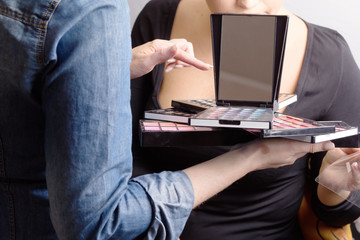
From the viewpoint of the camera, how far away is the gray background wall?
3.51 feet

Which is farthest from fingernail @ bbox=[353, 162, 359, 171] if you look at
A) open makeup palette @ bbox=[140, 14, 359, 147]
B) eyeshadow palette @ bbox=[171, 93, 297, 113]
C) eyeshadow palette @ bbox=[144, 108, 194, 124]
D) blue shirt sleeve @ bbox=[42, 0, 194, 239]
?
blue shirt sleeve @ bbox=[42, 0, 194, 239]

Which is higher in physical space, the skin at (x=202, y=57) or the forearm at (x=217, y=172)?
the skin at (x=202, y=57)

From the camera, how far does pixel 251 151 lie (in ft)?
2.11

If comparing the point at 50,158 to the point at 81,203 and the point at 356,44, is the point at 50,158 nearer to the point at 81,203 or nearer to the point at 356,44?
the point at 81,203

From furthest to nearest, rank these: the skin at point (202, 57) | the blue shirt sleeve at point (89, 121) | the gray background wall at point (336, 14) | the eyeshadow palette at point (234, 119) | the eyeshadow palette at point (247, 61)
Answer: the gray background wall at point (336, 14), the skin at point (202, 57), the eyeshadow palette at point (247, 61), the eyeshadow palette at point (234, 119), the blue shirt sleeve at point (89, 121)

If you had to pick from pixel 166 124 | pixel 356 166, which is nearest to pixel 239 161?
pixel 166 124

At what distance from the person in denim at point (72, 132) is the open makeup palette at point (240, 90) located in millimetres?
98

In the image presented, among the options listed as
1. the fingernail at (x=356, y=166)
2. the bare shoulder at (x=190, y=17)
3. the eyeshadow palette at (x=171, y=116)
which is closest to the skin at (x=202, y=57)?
the bare shoulder at (x=190, y=17)

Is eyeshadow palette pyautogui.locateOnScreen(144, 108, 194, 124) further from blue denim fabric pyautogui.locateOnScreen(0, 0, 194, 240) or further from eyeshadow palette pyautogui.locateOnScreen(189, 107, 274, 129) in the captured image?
blue denim fabric pyautogui.locateOnScreen(0, 0, 194, 240)

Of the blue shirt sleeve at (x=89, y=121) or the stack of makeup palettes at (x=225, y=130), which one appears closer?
the blue shirt sleeve at (x=89, y=121)

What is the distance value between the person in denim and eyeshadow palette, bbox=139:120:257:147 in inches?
2.7

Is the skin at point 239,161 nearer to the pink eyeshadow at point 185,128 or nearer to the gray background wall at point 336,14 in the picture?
the pink eyeshadow at point 185,128

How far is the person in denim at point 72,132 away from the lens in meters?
0.41

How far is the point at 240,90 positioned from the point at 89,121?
353 millimetres
